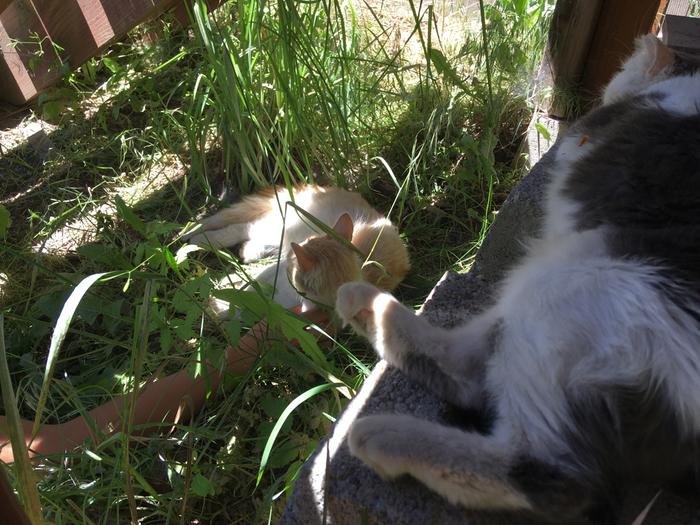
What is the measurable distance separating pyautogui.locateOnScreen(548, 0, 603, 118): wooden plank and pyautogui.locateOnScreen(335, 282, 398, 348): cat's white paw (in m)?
1.52

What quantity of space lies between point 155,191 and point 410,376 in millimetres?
1762

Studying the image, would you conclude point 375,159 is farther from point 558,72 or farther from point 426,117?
point 558,72

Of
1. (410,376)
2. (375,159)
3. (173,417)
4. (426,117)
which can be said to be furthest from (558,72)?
(173,417)

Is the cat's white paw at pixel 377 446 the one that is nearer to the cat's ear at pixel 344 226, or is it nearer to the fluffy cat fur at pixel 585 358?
the fluffy cat fur at pixel 585 358

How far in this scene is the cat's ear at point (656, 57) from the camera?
67.9 inches

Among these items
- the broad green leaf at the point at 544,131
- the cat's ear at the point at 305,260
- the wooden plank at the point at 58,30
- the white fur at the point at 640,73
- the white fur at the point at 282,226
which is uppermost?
the wooden plank at the point at 58,30

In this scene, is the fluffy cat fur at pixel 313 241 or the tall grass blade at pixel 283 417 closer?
the tall grass blade at pixel 283 417

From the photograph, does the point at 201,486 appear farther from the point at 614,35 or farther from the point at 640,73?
the point at 614,35

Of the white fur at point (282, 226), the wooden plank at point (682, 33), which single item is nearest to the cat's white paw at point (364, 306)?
the white fur at point (282, 226)

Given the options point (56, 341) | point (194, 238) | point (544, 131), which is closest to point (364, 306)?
point (56, 341)

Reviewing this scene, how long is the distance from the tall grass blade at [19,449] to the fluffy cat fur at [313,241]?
3.06ft

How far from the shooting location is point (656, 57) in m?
1.73

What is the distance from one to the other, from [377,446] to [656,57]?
53.0 inches

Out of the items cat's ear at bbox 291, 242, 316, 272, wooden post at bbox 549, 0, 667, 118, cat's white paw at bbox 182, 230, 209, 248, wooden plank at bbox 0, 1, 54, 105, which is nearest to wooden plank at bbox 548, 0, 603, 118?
wooden post at bbox 549, 0, 667, 118
